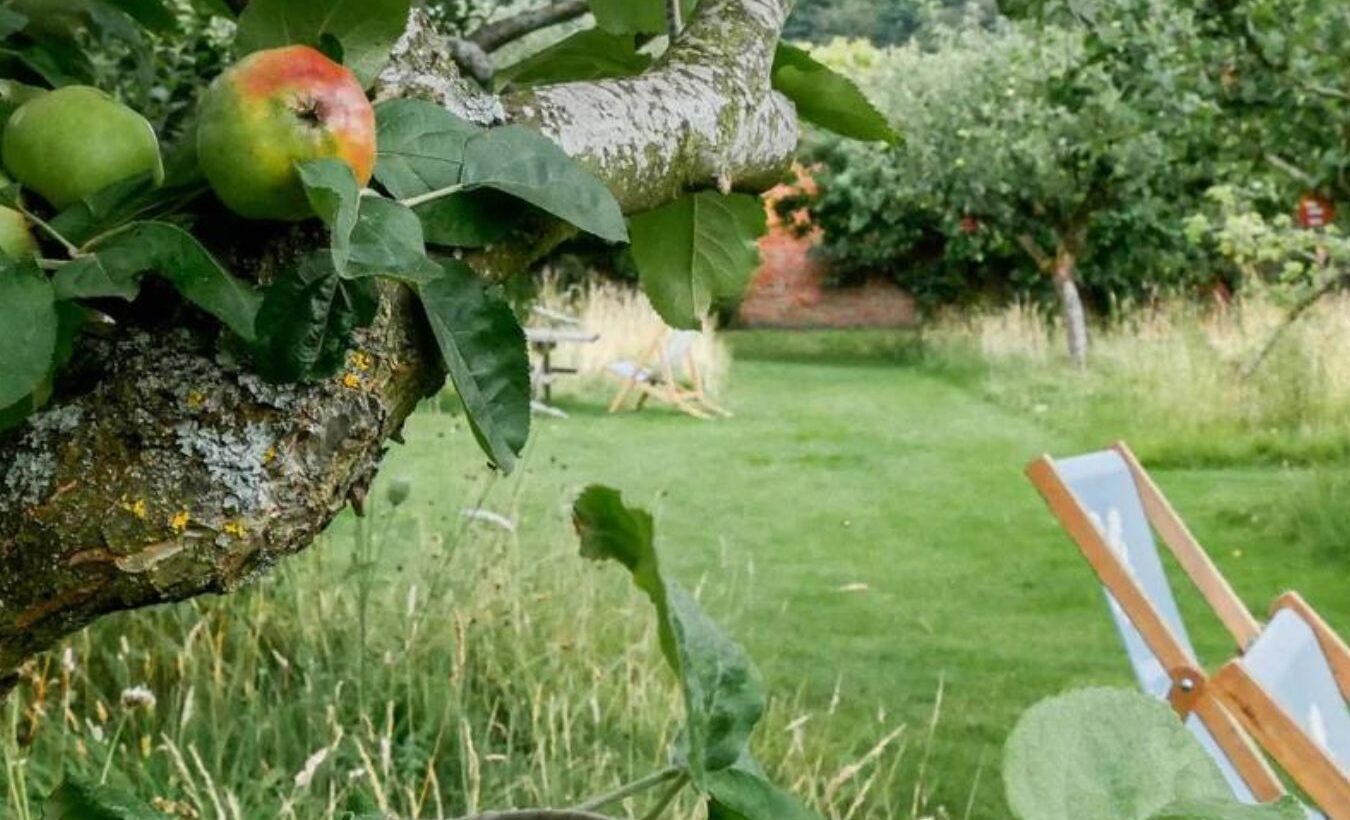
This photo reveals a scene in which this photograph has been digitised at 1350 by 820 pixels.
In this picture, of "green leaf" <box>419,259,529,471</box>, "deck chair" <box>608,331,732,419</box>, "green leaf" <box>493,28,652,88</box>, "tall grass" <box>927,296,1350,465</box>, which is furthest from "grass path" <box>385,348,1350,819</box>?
"green leaf" <box>419,259,529,471</box>

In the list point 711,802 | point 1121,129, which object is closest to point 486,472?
point 1121,129

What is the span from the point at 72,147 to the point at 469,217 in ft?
0.37

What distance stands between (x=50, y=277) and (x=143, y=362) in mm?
39

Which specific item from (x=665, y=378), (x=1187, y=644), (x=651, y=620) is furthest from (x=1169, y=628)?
(x=665, y=378)

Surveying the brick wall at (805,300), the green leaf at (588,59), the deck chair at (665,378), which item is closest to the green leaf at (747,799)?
the green leaf at (588,59)

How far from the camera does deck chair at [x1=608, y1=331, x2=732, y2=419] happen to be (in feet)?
32.9

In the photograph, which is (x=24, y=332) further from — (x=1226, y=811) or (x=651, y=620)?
(x=651, y=620)

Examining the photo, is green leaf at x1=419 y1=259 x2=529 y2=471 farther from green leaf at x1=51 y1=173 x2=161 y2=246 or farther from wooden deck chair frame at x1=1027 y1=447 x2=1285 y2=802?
wooden deck chair frame at x1=1027 y1=447 x2=1285 y2=802

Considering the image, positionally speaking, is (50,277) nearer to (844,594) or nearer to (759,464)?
(844,594)

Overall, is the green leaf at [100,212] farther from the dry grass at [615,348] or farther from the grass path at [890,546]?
the dry grass at [615,348]

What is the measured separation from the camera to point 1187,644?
110 inches

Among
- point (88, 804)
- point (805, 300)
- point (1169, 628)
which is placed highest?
point (88, 804)

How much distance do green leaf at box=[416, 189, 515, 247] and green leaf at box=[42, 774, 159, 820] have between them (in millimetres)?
188

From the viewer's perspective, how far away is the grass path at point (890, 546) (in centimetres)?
429
